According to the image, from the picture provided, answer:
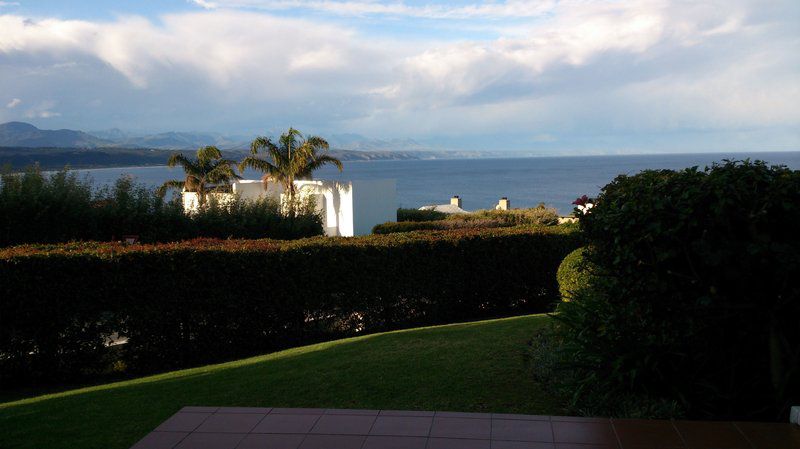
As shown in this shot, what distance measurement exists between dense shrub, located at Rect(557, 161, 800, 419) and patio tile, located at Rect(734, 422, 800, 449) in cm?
47

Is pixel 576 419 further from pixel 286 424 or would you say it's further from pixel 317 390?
pixel 317 390

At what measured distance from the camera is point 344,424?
5148mm

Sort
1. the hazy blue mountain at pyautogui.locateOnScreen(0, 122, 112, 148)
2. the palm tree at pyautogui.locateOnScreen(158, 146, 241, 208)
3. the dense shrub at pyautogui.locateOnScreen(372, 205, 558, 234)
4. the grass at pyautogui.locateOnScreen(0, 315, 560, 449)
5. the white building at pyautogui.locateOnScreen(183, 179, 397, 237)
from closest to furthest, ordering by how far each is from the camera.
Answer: the grass at pyautogui.locateOnScreen(0, 315, 560, 449) → the dense shrub at pyautogui.locateOnScreen(372, 205, 558, 234) → the white building at pyautogui.locateOnScreen(183, 179, 397, 237) → the palm tree at pyautogui.locateOnScreen(158, 146, 241, 208) → the hazy blue mountain at pyautogui.locateOnScreen(0, 122, 112, 148)

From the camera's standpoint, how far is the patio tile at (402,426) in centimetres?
493

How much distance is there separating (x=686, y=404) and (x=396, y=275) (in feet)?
20.2

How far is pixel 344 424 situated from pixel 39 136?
662ft

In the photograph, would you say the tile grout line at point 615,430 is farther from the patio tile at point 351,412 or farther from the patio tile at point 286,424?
the patio tile at point 286,424

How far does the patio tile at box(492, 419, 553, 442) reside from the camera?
189 inches

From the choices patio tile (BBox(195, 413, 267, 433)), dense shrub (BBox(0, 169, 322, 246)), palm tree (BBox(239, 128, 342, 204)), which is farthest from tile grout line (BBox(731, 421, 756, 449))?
palm tree (BBox(239, 128, 342, 204))

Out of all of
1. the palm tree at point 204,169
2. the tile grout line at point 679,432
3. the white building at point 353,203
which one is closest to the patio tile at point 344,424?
the tile grout line at point 679,432

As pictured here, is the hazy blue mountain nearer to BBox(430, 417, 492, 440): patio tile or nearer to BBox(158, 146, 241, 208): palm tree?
BBox(158, 146, 241, 208): palm tree

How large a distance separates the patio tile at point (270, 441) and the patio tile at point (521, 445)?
1.40 m

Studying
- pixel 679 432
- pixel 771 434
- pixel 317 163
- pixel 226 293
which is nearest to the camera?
pixel 771 434

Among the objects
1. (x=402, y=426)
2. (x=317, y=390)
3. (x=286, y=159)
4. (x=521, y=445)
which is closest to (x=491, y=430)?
(x=521, y=445)
